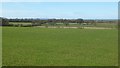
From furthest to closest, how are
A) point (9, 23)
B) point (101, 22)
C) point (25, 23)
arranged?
point (101, 22) → point (25, 23) → point (9, 23)

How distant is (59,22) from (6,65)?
80199 mm

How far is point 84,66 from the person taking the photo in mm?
9875

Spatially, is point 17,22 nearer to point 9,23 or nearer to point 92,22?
point 9,23

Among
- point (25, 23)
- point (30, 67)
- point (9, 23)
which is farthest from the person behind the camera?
point (25, 23)

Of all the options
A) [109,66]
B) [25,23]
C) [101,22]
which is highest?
[109,66]

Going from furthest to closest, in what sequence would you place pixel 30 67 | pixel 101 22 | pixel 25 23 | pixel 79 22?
pixel 101 22, pixel 79 22, pixel 25 23, pixel 30 67

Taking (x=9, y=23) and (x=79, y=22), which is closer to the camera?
(x=9, y=23)

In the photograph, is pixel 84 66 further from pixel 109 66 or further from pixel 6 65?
pixel 6 65

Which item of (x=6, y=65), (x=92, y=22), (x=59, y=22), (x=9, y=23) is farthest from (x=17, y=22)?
(x=6, y=65)

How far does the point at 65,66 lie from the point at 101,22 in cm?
8732

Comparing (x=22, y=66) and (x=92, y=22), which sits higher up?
(x=22, y=66)

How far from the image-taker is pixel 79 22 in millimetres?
86375

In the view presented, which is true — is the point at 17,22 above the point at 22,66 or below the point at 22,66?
below

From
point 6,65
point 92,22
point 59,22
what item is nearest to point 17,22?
point 59,22
